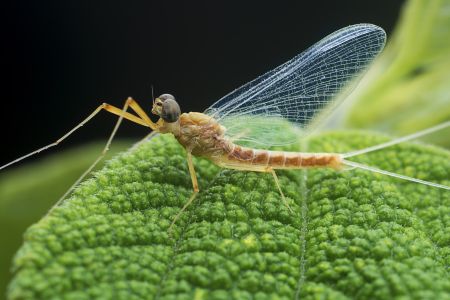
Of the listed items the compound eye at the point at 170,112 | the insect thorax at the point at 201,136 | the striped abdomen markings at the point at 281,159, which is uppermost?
the compound eye at the point at 170,112

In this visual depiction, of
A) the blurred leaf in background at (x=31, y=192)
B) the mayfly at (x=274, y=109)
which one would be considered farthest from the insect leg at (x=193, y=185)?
the blurred leaf in background at (x=31, y=192)

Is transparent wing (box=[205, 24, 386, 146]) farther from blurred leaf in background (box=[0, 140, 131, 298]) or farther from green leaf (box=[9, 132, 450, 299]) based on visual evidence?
blurred leaf in background (box=[0, 140, 131, 298])

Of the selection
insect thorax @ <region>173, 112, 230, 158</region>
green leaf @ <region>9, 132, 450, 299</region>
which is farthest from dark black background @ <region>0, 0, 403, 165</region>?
green leaf @ <region>9, 132, 450, 299</region>

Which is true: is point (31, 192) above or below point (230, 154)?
below

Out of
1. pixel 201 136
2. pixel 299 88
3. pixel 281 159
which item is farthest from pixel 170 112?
pixel 299 88

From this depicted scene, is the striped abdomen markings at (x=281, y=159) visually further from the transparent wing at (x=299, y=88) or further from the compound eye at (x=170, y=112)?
the compound eye at (x=170, y=112)

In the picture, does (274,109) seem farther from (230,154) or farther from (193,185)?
(193,185)

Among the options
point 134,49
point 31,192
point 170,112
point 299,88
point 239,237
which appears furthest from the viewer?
point 134,49
